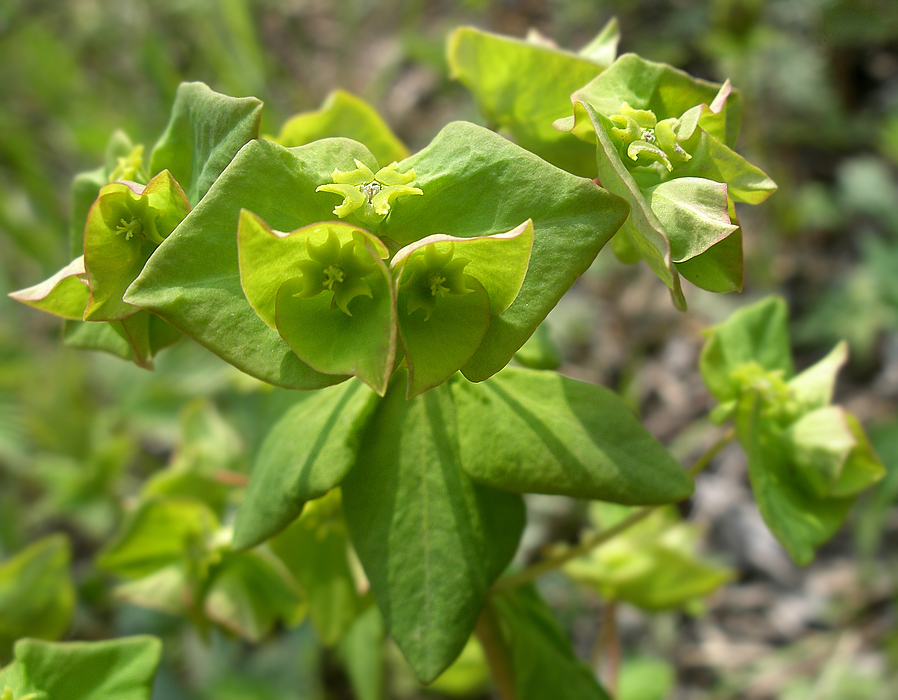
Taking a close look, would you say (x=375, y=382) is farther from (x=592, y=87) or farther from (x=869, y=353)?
(x=869, y=353)

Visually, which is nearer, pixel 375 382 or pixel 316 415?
pixel 375 382

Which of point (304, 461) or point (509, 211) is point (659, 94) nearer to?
point (509, 211)

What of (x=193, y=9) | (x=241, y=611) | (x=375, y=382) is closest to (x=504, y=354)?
(x=375, y=382)

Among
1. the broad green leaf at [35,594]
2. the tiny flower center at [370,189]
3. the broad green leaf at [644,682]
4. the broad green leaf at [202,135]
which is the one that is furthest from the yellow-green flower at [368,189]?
the broad green leaf at [644,682]

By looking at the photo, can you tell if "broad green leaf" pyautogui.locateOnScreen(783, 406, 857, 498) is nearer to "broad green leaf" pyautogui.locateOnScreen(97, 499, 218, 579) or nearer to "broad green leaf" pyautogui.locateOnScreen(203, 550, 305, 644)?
"broad green leaf" pyautogui.locateOnScreen(203, 550, 305, 644)

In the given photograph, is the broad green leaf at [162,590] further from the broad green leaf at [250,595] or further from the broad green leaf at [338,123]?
the broad green leaf at [338,123]
